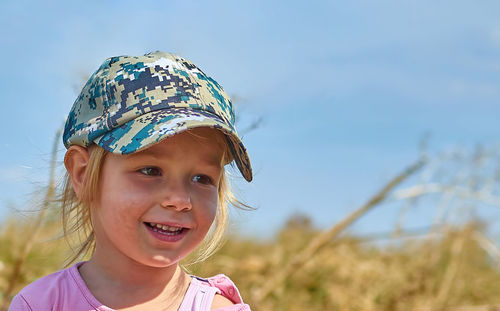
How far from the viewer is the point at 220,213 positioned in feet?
6.70

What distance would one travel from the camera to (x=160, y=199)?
1602mm

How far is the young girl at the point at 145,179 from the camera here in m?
1.62

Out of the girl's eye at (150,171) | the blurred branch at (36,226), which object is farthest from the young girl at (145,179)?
the blurred branch at (36,226)

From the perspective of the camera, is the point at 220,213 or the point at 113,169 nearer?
the point at 113,169

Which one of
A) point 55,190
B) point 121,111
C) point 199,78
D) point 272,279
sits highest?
point 199,78

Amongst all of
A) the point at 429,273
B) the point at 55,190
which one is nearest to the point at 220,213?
the point at 55,190

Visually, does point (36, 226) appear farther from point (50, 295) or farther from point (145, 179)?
point (145, 179)

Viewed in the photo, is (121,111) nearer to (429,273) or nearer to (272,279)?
(272,279)

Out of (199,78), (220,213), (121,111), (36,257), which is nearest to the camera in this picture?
(121,111)

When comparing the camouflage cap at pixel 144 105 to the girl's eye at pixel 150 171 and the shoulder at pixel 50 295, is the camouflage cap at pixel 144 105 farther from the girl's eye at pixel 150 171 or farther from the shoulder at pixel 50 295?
the shoulder at pixel 50 295

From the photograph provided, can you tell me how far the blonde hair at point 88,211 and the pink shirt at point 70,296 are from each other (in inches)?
7.1

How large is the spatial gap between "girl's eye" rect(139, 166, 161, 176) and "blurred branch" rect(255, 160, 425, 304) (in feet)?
6.73

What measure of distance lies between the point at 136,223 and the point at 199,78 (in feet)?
1.63

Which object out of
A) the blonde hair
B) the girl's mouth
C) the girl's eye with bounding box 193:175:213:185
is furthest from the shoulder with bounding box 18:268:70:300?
the girl's eye with bounding box 193:175:213:185
